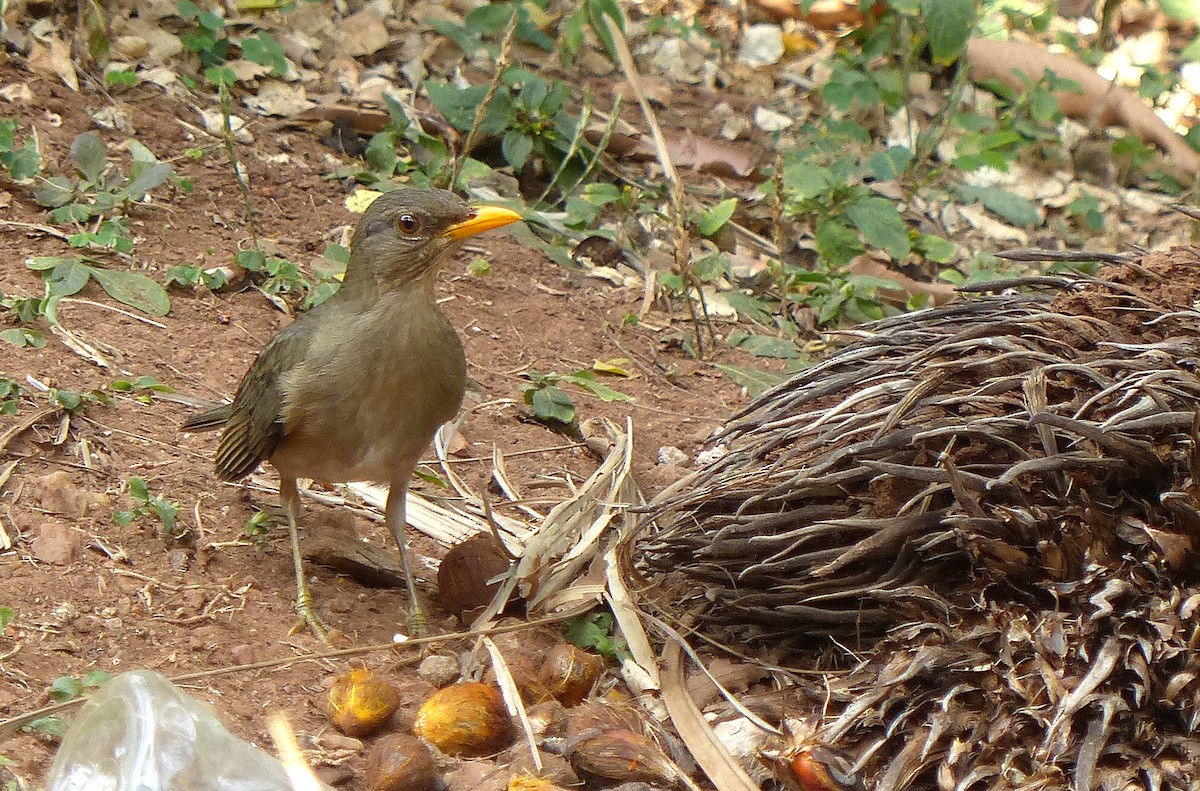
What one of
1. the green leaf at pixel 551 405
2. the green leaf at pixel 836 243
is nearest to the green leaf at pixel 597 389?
the green leaf at pixel 551 405

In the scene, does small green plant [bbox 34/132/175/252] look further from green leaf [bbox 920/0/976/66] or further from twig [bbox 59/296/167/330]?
green leaf [bbox 920/0/976/66]

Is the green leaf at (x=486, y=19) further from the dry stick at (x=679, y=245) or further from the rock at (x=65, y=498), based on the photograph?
the rock at (x=65, y=498)

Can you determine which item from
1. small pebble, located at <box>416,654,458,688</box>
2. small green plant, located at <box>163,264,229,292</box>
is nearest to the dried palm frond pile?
small pebble, located at <box>416,654,458,688</box>

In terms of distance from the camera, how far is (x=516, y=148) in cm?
667

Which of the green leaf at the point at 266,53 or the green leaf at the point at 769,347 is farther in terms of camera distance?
the green leaf at the point at 266,53

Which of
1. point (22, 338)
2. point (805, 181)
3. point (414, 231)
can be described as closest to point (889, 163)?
point (805, 181)

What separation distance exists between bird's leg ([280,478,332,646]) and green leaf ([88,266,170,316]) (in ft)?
3.24

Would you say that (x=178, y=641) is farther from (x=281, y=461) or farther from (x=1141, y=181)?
(x=1141, y=181)

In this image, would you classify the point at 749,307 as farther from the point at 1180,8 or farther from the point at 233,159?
the point at 1180,8

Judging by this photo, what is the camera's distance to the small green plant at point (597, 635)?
3.81m

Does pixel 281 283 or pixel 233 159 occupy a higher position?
pixel 233 159

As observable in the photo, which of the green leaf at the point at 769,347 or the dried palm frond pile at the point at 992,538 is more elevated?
the dried palm frond pile at the point at 992,538

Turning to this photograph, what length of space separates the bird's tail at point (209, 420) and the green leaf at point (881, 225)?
10.4 ft

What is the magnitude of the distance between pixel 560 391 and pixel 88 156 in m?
2.23
